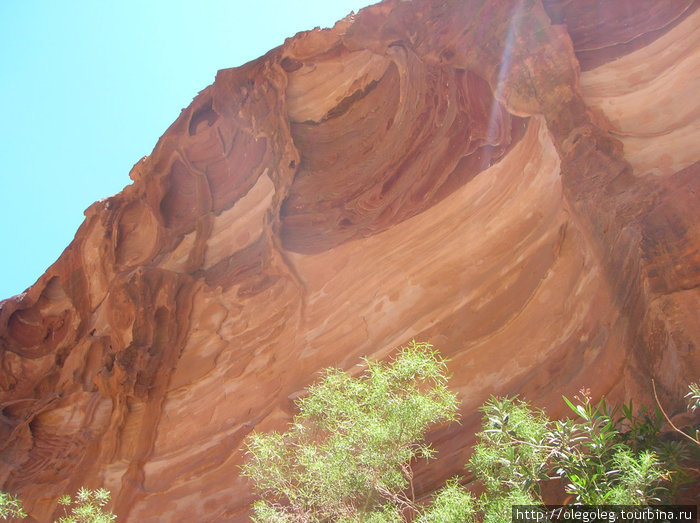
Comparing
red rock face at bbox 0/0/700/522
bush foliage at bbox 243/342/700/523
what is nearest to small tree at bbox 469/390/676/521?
bush foliage at bbox 243/342/700/523

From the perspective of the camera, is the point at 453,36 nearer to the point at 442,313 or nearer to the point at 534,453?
the point at 442,313

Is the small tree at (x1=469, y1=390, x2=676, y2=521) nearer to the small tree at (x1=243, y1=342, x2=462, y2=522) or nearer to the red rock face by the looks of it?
the small tree at (x1=243, y1=342, x2=462, y2=522)

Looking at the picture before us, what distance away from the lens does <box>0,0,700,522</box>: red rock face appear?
6.73 metres

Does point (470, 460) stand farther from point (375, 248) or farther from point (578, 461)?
point (375, 248)

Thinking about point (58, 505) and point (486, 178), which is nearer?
point (486, 178)

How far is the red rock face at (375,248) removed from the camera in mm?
6730

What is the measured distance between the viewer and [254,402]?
9.05m

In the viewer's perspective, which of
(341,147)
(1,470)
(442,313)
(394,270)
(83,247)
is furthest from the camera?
(83,247)

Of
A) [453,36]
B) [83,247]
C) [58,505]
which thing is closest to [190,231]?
[83,247]

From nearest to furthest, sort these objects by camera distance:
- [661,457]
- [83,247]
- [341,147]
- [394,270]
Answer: [661,457], [394,270], [341,147], [83,247]

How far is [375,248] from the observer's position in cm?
945

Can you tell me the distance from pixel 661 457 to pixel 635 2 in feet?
20.0

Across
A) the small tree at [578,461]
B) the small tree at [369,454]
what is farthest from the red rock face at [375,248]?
the small tree at [369,454]

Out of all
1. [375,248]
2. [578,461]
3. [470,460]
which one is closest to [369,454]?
[470,460]
